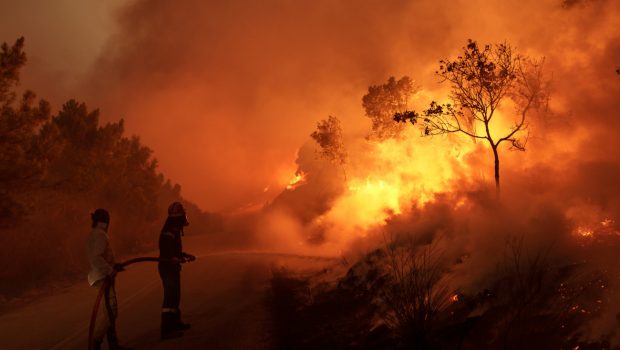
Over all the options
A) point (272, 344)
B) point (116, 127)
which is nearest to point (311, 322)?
point (272, 344)

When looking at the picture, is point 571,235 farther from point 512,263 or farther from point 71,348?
point 71,348

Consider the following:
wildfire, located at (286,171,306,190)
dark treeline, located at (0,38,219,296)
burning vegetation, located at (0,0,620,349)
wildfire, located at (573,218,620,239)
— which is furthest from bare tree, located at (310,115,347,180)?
wildfire, located at (573,218,620,239)

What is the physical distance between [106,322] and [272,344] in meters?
2.89

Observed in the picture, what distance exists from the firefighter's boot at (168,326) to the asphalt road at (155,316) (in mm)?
155

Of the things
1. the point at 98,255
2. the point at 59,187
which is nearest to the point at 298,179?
the point at 59,187

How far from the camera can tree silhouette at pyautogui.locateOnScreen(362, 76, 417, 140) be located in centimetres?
3834

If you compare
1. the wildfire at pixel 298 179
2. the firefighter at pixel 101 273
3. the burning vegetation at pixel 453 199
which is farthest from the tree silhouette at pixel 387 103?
the firefighter at pixel 101 273

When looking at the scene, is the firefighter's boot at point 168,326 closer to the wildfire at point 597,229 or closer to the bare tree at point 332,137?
the wildfire at point 597,229

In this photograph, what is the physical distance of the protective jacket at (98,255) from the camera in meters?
8.24

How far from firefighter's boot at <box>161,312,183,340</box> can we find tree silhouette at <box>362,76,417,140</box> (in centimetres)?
3091

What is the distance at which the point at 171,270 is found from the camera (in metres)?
9.32

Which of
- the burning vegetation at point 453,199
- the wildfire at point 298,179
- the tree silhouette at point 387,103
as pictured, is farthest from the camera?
the wildfire at point 298,179

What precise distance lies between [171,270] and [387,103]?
31.7m

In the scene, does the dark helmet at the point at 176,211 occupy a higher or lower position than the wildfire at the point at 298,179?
lower
